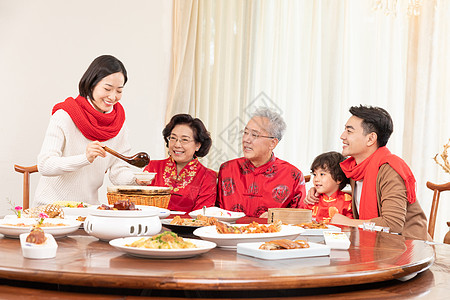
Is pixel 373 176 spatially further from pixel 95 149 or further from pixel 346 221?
pixel 95 149

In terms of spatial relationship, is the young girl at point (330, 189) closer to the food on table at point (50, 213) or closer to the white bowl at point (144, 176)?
the white bowl at point (144, 176)

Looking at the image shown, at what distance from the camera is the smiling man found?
2.45m

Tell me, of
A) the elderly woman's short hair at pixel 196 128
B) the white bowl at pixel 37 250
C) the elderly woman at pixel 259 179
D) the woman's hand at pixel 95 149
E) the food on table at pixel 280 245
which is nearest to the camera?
the white bowl at pixel 37 250

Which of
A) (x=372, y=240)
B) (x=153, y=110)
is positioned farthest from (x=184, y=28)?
(x=372, y=240)

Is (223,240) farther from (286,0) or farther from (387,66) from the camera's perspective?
(286,0)

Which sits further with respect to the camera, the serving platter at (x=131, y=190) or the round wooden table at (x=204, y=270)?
the serving platter at (x=131, y=190)

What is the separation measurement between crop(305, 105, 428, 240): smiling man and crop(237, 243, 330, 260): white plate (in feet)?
4.14

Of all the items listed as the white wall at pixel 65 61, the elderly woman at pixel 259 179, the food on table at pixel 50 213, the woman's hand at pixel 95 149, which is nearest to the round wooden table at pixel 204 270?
the food on table at pixel 50 213

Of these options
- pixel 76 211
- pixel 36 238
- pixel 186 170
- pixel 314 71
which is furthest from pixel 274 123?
pixel 36 238

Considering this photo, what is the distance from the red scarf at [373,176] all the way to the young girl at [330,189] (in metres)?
0.20

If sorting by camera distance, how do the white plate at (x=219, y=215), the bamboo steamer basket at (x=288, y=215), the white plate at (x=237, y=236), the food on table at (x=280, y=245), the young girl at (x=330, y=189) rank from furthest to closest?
the young girl at (x=330, y=189) < the white plate at (x=219, y=215) < the bamboo steamer basket at (x=288, y=215) < the white plate at (x=237, y=236) < the food on table at (x=280, y=245)

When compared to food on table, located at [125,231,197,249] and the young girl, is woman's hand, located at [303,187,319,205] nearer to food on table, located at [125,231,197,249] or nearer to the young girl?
the young girl

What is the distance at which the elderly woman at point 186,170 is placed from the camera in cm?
299

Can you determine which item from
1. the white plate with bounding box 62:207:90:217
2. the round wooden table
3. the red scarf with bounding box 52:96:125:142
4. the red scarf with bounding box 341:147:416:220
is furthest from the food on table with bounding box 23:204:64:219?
the red scarf with bounding box 341:147:416:220
